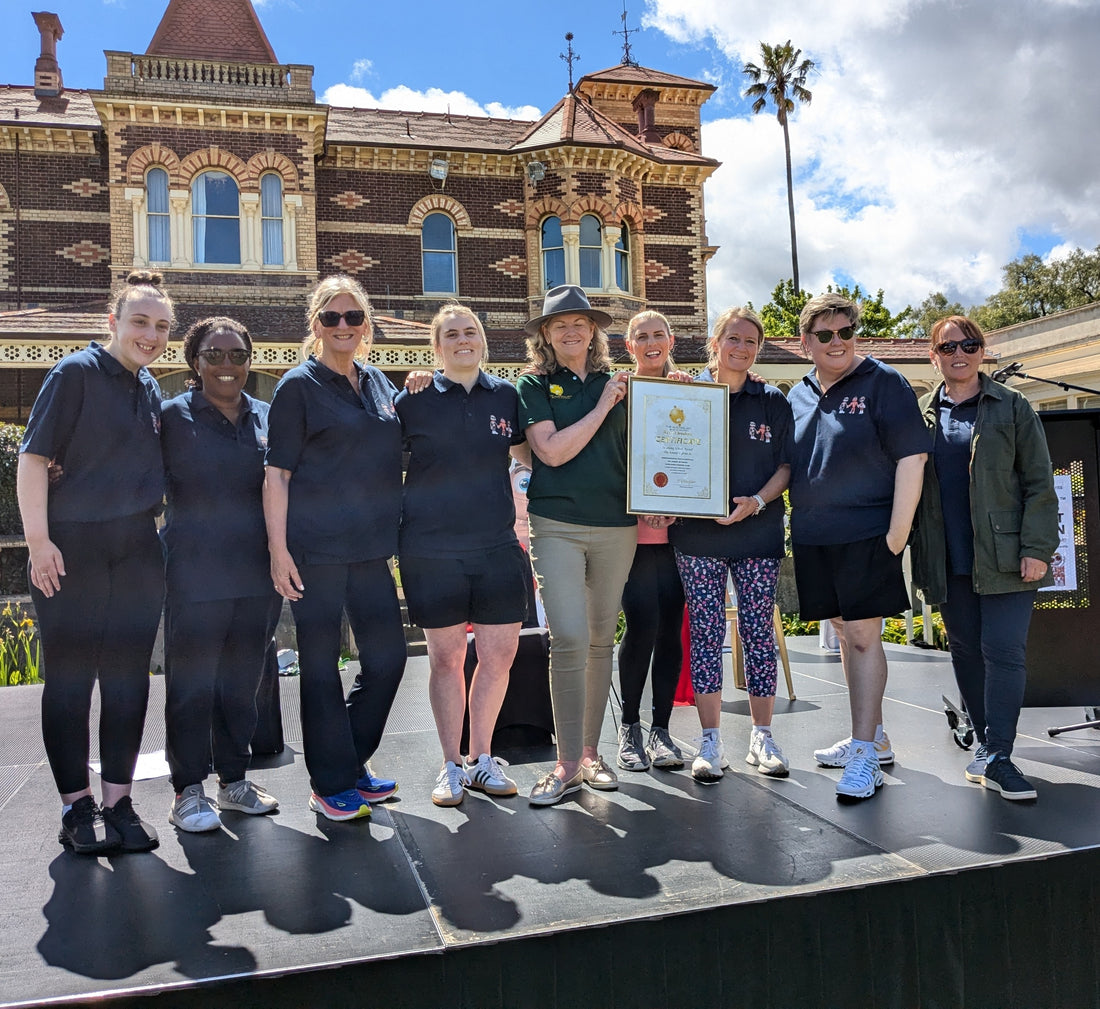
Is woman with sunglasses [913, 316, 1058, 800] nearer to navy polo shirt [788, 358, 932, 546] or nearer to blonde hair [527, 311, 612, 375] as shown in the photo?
navy polo shirt [788, 358, 932, 546]

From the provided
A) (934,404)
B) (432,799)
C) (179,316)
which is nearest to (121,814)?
(432,799)

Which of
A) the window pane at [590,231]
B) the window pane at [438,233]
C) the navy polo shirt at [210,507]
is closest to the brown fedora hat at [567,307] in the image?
the navy polo shirt at [210,507]

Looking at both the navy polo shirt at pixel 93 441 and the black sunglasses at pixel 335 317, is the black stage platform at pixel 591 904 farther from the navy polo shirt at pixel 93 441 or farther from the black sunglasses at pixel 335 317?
the black sunglasses at pixel 335 317

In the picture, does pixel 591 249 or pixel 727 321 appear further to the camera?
pixel 591 249

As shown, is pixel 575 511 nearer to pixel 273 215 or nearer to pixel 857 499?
pixel 857 499

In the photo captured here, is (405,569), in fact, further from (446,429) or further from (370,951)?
(370,951)

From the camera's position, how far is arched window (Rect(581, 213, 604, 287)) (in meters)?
19.8

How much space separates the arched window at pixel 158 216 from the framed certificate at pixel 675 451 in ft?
53.3

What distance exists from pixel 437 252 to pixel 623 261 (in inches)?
161

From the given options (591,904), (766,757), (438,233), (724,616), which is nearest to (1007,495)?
(724,616)

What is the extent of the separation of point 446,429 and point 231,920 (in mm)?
1908

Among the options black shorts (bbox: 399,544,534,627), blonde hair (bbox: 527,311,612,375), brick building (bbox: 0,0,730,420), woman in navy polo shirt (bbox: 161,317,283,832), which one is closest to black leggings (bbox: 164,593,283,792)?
woman in navy polo shirt (bbox: 161,317,283,832)

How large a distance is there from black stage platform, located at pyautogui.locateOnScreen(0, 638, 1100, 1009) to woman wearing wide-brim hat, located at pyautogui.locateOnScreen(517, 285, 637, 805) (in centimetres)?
39

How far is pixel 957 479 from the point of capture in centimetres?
397
